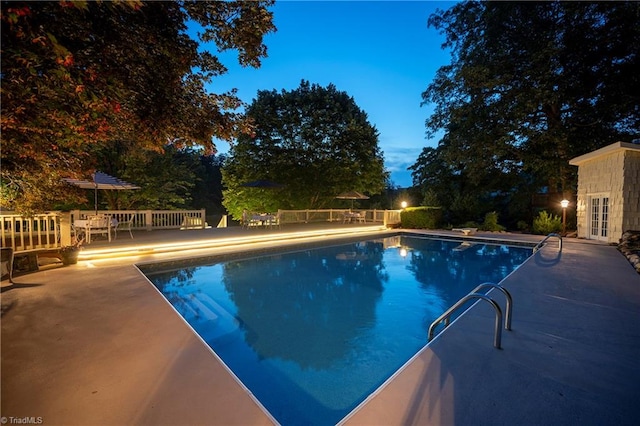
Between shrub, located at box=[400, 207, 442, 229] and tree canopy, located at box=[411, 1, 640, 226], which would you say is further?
shrub, located at box=[400, 207, 442, 229]

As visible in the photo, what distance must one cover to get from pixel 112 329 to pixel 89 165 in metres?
3.07

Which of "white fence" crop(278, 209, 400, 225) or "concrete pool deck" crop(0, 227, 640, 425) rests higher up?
"white fence" crop(278, 209, 400, 225)

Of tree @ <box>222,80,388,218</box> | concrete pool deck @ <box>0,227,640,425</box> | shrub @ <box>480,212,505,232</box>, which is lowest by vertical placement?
concrete pool deck @ <box>0,227,640,425</box>

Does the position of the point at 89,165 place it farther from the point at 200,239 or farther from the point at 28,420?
the point at 200,239

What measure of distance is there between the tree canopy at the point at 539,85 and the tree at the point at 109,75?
1339 cm

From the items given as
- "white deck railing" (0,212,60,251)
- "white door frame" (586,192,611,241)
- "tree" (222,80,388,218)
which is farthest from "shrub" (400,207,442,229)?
"white deck railing" (0,212,60,251)

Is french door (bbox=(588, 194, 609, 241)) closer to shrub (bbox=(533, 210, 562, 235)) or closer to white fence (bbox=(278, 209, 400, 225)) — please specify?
shrub (bbox=(533, 210, 562, 235))

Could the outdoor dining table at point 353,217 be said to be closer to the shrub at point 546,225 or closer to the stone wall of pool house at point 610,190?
the shrub at point 546,225

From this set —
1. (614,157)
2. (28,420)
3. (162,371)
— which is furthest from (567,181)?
(28,420)

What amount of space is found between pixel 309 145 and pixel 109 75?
17353mm

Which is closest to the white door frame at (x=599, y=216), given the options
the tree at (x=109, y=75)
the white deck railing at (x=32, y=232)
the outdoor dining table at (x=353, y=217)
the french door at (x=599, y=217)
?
the french door at (x=599, y=217)

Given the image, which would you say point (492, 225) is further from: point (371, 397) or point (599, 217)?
point (371, 397)

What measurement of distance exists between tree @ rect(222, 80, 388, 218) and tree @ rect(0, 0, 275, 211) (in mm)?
15275

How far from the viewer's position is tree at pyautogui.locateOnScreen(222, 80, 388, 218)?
19562 mm
